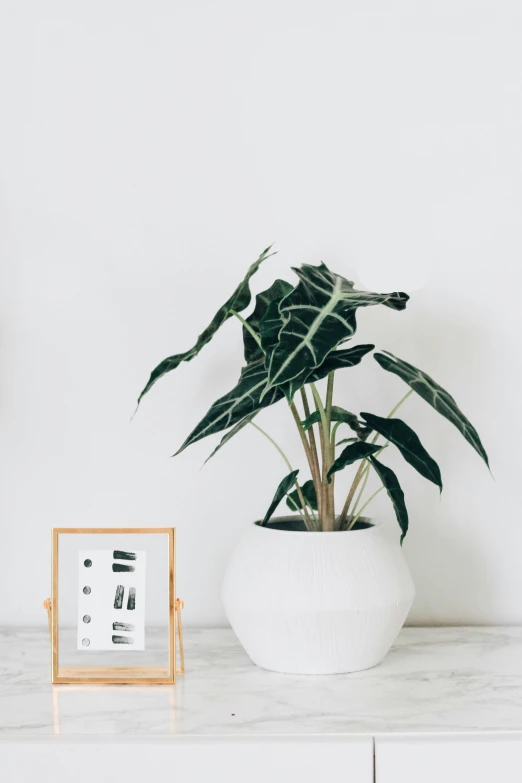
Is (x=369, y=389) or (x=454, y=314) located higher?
(x=454, y=314)

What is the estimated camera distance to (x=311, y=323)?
34.0 inches

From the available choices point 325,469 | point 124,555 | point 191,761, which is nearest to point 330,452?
point 325,469

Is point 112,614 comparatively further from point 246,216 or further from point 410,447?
point 246,216

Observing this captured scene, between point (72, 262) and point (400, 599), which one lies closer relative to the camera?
point (400, 599)

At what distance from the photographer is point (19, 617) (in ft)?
4.11

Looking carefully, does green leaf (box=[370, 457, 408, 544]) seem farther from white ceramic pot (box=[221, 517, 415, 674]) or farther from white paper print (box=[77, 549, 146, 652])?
white paper print (box=[77, 549, 146, 652])

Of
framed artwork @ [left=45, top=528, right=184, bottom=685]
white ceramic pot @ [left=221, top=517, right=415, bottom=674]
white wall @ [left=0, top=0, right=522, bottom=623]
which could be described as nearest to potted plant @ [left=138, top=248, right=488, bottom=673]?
white ceramic pot @ [left=221, top=517, right=415, bottom=674]

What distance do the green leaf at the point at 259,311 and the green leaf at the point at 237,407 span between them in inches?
4.2

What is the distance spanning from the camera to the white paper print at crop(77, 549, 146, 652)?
3.29ft

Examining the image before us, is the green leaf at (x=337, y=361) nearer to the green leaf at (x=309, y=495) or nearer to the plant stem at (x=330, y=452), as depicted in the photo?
the plant stem at (x=330, y=452)

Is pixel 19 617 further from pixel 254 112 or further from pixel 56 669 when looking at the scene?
pixel 254 112

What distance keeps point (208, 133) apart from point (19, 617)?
0.81m

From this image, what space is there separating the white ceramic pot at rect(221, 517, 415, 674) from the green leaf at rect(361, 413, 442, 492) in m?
0.12

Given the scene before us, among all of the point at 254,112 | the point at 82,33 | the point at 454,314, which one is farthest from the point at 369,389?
the point at 82,33
